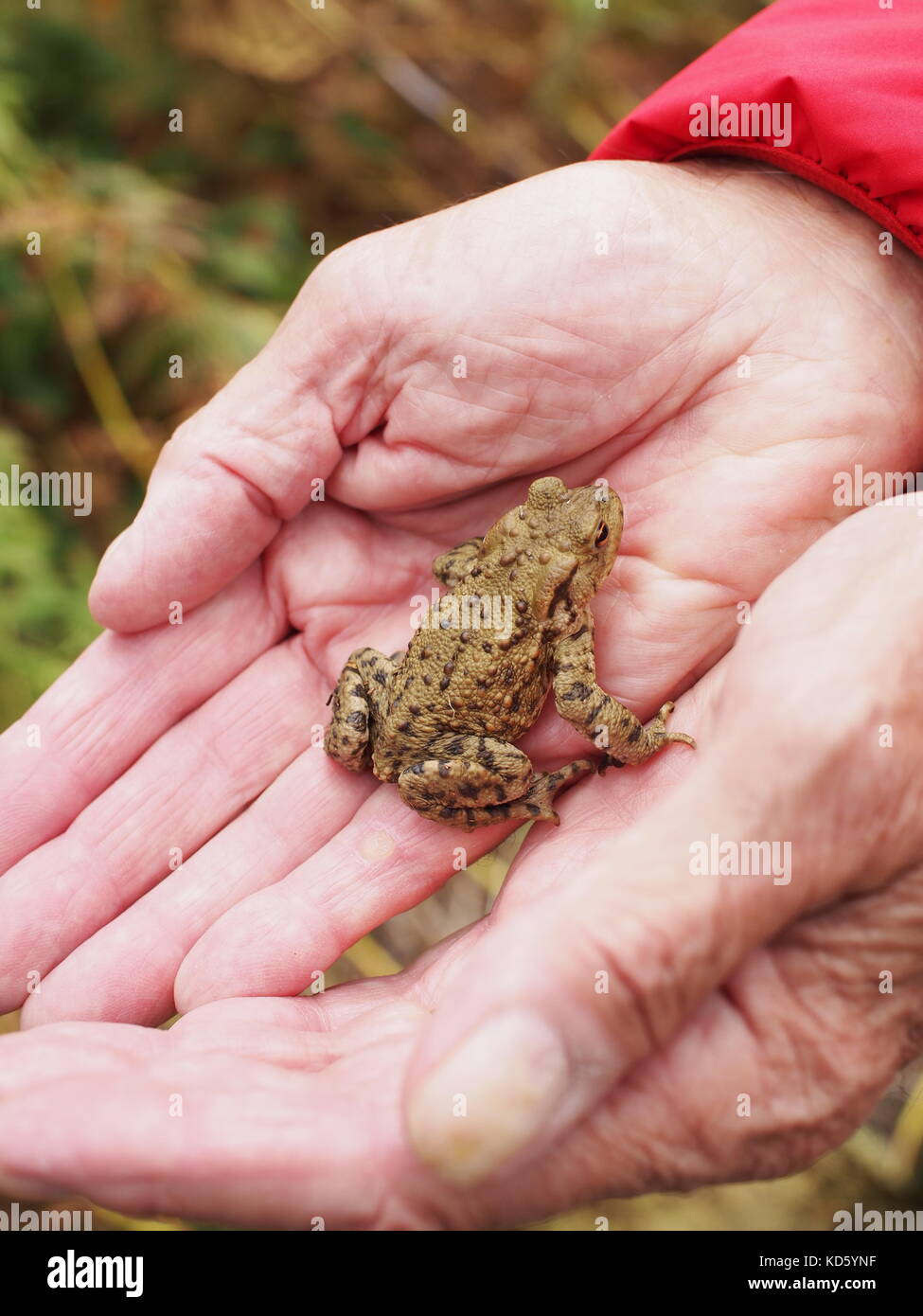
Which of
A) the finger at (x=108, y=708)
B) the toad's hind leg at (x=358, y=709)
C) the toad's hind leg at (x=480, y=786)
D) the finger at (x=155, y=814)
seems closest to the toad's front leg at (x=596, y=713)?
the toad's hind leg at (x=480, y=786)

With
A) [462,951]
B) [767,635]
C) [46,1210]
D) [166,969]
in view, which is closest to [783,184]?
[767,635]

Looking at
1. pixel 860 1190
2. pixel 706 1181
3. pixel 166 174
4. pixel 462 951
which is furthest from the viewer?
pixel 166 174

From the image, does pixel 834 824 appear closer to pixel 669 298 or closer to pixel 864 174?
pixel 669 298

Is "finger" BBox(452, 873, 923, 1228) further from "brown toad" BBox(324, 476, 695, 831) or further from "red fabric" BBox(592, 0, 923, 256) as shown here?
"red fabric" BBox(592, 0, 923, 256)

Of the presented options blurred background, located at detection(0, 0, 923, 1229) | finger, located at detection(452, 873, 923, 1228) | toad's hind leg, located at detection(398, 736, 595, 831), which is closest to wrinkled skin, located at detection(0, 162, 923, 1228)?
finger, located at detection(452, 873, 923, 1228)

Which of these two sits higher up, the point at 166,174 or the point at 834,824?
the point at 166,174

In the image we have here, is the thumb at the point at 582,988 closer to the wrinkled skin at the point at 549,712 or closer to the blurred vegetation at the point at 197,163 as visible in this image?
the wrinkled skin at the point at 549,712

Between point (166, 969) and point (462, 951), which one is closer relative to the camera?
point (462, 951)
